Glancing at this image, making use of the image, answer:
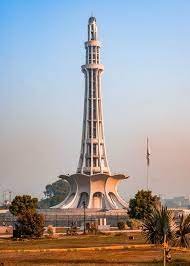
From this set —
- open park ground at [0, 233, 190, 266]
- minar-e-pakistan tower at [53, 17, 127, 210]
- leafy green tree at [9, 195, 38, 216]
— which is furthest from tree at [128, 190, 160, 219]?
minar-e-pakistan tower at [53, 17, 127, 210]

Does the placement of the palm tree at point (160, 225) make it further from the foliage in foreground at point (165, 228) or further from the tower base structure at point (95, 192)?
the tower base structure at point (95, 192)

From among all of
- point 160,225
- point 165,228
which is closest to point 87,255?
point 160,225

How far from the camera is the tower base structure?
141 m

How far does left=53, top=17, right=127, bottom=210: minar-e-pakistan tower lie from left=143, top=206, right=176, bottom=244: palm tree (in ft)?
364

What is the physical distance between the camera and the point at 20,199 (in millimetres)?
88625

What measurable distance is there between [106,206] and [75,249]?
293 feet

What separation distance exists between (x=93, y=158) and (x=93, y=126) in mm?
7361

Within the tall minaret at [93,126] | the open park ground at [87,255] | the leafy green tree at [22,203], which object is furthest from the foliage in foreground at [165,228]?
the tall minaret at [93,126]

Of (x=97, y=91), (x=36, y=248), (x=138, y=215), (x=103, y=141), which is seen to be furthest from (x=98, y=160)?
(x=36, y=248)

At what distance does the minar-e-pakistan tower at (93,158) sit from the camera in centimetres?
14050

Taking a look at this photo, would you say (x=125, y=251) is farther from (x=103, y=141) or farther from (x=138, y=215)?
(x=103, y=141)

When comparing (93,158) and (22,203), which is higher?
(93,158)

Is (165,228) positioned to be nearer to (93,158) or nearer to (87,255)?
(87,255)

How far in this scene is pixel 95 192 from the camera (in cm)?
14362
